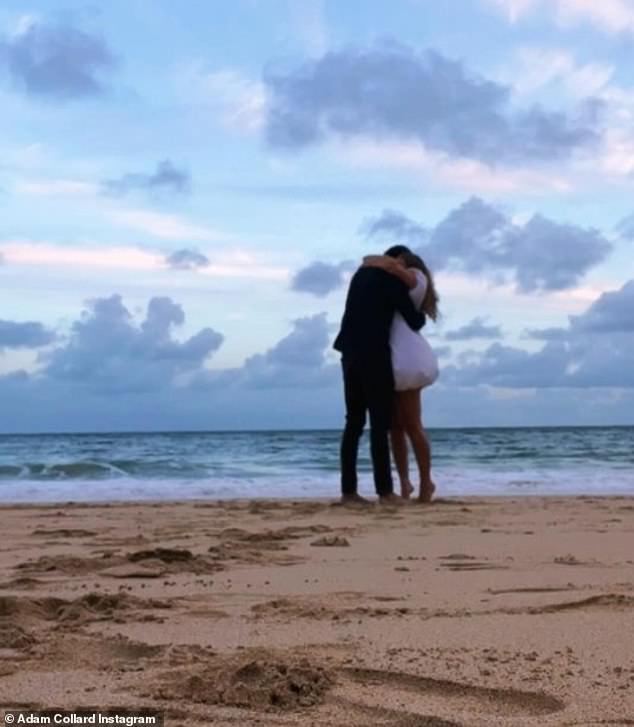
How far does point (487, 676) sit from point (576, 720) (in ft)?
0.86

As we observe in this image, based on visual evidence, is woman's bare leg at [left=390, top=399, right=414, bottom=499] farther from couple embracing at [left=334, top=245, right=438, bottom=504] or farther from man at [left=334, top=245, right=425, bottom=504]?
man at [left=334, top=245, right=425, bottom=504]

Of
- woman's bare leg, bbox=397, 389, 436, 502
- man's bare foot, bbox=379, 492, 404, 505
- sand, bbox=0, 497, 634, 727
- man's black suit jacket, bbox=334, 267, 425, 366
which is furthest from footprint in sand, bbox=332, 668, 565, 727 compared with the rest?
woman's bare leg, bbox=397, 389, 436, 502

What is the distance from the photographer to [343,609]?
2502 millimetres

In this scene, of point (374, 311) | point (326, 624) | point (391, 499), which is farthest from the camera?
point (374, 311)

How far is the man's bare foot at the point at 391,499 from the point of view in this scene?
5648mm

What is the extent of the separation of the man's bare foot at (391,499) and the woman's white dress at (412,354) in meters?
0.62

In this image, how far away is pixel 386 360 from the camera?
18.9 ft

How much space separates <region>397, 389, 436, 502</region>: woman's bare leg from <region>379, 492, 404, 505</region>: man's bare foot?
224 millimetres

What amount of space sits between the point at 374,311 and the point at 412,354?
0.33 metres

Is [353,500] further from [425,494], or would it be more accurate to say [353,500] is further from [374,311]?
[374,311]

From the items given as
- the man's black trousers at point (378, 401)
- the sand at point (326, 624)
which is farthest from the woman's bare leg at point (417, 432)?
the sand at point (326, 624)

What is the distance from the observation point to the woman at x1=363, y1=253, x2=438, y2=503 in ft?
19.0

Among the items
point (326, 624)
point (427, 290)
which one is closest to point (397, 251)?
point (427, 290)

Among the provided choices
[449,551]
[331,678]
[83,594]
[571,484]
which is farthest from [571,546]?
[571,484]
